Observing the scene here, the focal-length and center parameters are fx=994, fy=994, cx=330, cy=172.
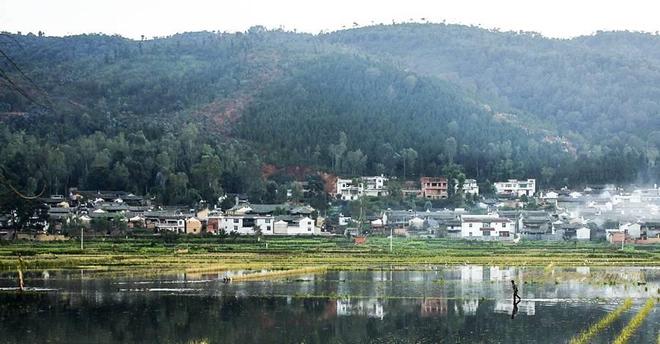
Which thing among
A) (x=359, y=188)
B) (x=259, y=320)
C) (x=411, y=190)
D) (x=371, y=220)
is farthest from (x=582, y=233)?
(x=259, y=320)

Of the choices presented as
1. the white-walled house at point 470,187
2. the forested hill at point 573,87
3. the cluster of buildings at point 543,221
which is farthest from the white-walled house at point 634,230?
the forested hill at point 573,87

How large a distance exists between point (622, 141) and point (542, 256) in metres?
75.5

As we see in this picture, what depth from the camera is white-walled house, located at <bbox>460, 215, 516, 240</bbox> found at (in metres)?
64.4

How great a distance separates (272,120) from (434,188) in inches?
1076

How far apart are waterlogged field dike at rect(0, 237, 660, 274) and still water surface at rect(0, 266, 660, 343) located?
3.95 meters

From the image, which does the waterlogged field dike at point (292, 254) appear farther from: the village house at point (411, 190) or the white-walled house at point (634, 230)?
the village house at point (411, 190)

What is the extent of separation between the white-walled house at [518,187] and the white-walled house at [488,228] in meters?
23.2

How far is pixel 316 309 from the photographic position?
26.4m

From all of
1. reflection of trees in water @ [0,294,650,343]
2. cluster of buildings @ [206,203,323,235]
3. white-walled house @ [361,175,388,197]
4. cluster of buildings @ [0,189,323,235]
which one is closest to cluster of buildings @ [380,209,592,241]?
cluster of buildings @ [206,203,323,235]

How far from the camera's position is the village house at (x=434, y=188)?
3292 inches

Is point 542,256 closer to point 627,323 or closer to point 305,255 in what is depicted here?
point 305,255

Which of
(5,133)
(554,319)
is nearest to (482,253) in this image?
(554,319)

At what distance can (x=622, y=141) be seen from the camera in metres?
120

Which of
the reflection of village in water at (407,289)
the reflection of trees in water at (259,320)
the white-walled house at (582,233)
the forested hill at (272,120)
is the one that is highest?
the forested hill at (272,120)
